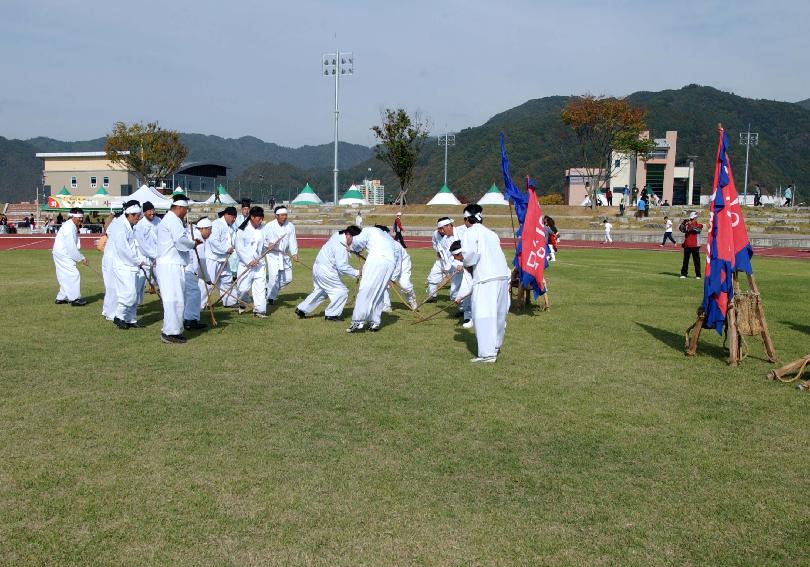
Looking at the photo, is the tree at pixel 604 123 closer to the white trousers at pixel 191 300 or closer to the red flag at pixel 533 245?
the red flag at pixel 533 245

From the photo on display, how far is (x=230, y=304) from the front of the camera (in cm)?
1180

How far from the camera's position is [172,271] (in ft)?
27.8

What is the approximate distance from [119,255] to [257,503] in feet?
23.2

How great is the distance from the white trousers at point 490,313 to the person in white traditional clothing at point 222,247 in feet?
15.4

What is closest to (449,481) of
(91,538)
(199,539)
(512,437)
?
(512,437)

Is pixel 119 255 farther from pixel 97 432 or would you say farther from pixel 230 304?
pixel 97 432

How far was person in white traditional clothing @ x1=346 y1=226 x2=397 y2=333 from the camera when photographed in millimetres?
9250

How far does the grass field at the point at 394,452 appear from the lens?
140 inches

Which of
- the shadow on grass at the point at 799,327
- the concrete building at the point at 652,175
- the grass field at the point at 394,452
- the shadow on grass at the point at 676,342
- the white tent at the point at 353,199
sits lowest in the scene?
the grass field at the point at 394,452

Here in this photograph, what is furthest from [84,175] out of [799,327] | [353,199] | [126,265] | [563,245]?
[799,327]

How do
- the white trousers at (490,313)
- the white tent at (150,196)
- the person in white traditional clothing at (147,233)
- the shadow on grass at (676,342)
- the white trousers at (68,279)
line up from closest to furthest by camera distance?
the white trousers at (490,313)
the shadow on grass at (676,342)
the person in white traditional clothing at (147,233)
the white trousers at (68,279)
the white tent at (150,196)

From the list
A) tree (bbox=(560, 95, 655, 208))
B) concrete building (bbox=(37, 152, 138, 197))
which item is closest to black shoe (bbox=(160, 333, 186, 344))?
tree (bbox=(560, 95, 655, 208))

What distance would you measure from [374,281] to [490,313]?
235 centimetres

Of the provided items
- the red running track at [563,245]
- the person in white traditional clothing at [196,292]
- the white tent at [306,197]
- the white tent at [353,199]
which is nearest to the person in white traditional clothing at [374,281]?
the person in white traditional clothing at [196,292]
